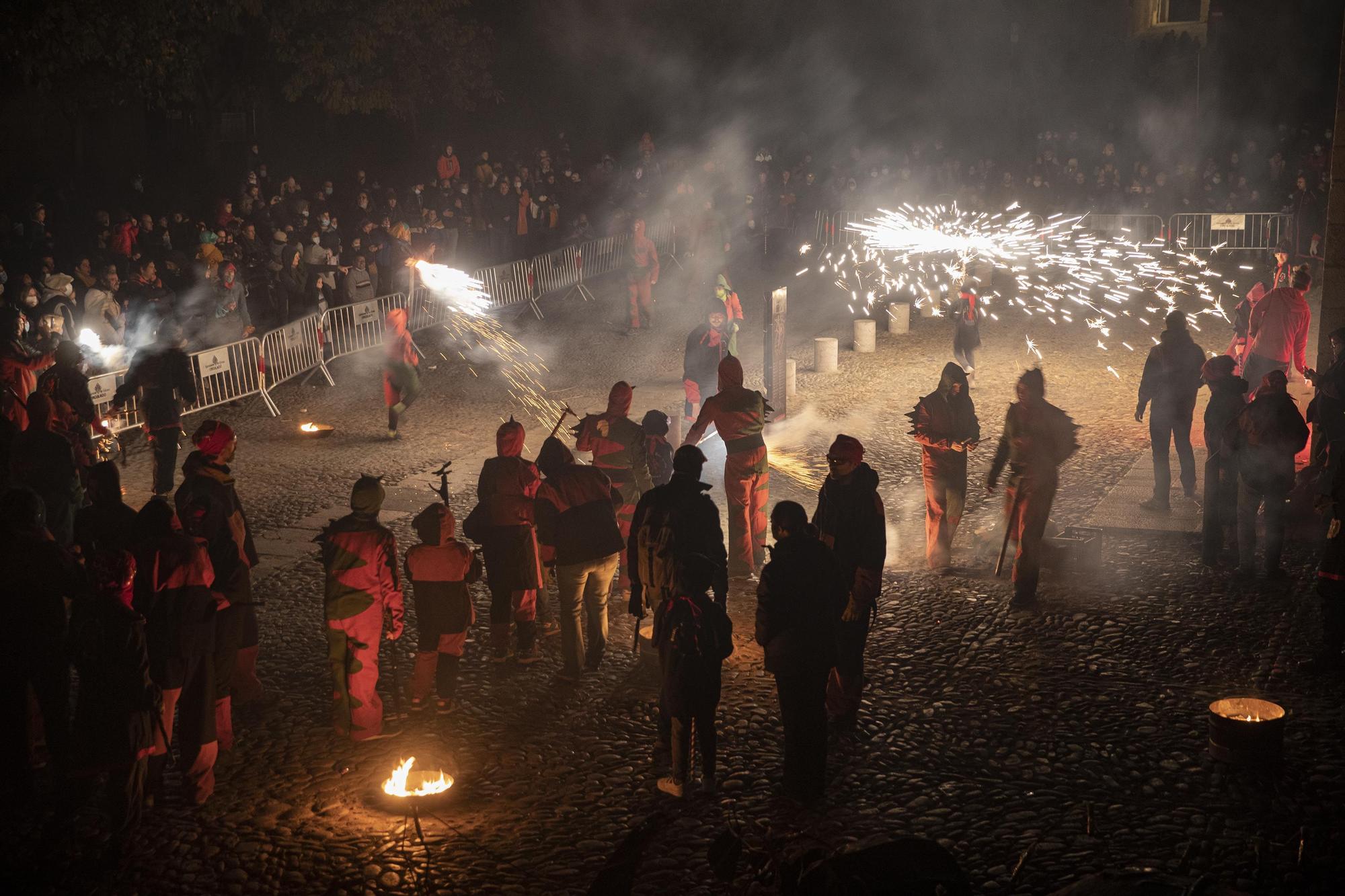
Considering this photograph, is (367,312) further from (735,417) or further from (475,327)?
(735,417)

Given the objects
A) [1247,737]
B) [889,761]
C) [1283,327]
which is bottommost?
[889,761]

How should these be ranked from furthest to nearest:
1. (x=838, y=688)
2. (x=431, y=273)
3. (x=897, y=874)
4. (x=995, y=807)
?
(x=431, y=273) < (x=838, y=688) < (x=995, y=807) < (x=897, y=874)

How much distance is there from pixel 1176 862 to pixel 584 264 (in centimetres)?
2106

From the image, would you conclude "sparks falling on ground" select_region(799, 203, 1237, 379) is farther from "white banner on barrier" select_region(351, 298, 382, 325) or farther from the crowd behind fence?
"white banner on barrier" select_region(351, 298, 382, 325)

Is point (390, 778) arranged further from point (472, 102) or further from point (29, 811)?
point (472, 102)

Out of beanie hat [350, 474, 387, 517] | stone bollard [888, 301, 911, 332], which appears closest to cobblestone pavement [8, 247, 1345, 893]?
beanie hat [350, 474, 387, 517]

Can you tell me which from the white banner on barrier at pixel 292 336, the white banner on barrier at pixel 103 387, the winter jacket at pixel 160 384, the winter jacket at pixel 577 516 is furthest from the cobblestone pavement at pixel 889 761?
the white banner on barrier at pixel 292 336

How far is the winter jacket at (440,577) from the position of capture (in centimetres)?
801

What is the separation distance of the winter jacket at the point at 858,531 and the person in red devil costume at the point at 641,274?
14.2 metres

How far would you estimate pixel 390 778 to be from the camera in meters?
7.21

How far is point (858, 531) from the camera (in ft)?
26.1

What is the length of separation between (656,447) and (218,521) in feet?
10.7

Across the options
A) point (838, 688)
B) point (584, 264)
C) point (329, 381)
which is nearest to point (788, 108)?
point (584, 264)

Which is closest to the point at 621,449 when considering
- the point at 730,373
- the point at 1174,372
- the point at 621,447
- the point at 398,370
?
the point at 621,447
